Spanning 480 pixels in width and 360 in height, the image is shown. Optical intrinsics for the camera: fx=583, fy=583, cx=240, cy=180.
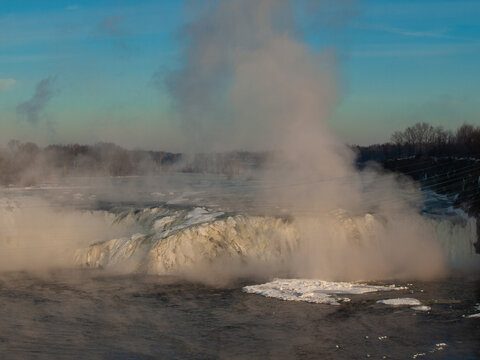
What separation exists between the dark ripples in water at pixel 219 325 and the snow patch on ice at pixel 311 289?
1.36 ft

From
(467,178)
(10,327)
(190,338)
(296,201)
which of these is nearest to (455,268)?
(296,201)

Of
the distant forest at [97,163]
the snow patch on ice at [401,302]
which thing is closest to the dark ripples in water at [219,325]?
the snow patch on ice at [401,302]

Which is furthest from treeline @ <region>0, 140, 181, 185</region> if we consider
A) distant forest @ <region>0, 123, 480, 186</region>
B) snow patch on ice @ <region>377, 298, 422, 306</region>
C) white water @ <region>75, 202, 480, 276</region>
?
snow patch on ice @ <region>377, 298, 422, 306</region>

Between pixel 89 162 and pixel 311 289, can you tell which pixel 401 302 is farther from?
pixel 89 162

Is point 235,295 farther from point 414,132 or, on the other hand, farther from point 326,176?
point 414,132

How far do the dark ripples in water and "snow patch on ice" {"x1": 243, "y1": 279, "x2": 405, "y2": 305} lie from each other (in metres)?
0.41

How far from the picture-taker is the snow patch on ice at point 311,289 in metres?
Result: 15.5

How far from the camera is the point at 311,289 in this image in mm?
16484

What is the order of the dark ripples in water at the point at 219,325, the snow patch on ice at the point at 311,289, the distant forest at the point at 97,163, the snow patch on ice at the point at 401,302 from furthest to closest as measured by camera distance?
the distant forest at the point at 97,163
the snow patch on ice at the point at 311,289
the snow patch on ice at the point at 401,302
the dark ripples in water at the point at 219,325

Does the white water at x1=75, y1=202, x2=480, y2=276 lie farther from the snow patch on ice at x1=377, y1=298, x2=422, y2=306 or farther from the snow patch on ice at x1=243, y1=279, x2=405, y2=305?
the snow patch on ice at x1=377, y1=298, x2=422, y2=306

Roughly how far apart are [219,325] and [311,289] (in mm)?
3930

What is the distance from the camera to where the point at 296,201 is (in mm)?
26141

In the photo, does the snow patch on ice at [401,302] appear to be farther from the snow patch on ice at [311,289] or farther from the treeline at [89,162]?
the treeline at [89,162]

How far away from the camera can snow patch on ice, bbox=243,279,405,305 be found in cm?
1553
